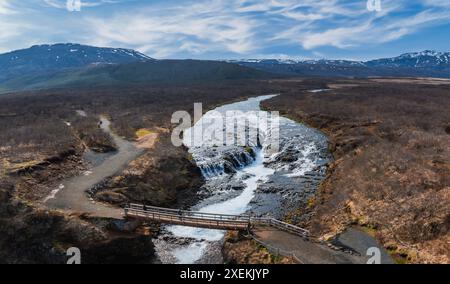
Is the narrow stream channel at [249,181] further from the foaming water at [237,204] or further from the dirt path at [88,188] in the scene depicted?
the dirt path at [88,188]

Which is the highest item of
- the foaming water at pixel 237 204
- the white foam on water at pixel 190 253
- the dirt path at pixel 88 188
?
the dirt path at pixel 88 188

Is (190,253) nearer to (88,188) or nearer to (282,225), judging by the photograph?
(282,225)

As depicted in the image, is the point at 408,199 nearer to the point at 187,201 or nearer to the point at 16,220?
the point at 187,201

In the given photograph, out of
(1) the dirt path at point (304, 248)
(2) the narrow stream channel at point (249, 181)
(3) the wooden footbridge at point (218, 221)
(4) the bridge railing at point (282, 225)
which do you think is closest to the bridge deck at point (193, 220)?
(3) the wooden footbridge at point (218, 221)

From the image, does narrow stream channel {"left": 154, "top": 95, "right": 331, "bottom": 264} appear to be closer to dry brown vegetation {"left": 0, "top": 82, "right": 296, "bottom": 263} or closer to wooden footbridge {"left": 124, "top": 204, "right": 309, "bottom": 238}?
wooden footbridge {"left": 124, "top": 204, "right": 309, "bottom": 238}

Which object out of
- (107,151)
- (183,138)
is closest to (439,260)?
(107,151)

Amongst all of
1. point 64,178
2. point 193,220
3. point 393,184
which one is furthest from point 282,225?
point 64,178
